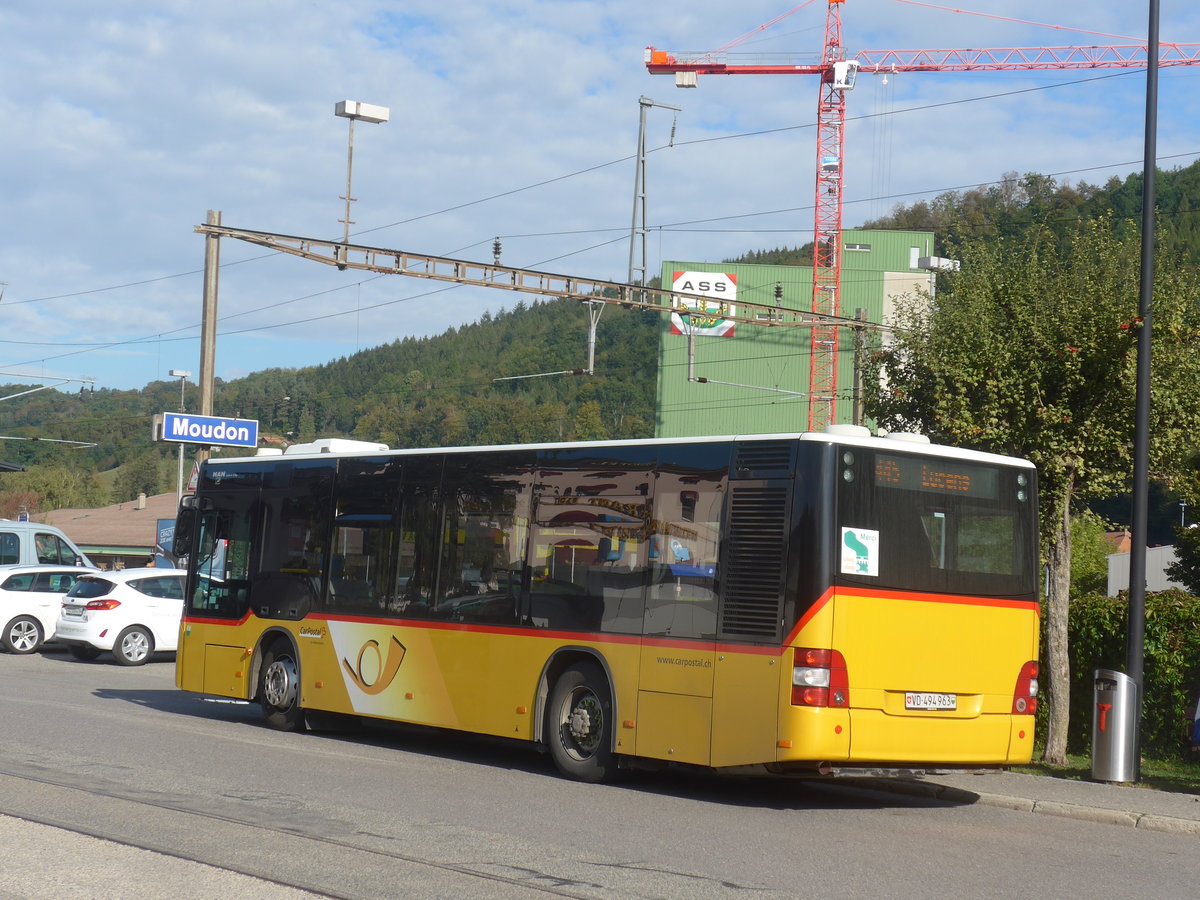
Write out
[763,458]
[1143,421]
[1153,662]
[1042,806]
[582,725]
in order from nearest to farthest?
[763,458], [1042,806], [582,725], [1143,421], [1153,662]

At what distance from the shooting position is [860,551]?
35.2ft

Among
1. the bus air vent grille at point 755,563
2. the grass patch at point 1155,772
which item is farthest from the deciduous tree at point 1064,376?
the bus air vent grille at point 755,563

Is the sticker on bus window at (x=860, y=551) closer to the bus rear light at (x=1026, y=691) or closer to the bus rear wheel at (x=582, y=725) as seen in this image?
the bus rear light at (x=1026, y=691)

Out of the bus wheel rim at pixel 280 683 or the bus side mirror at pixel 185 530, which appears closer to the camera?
the bus wheel rim at pixel 280 683

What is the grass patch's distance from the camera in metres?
12.7

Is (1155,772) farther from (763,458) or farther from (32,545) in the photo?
(32,545)

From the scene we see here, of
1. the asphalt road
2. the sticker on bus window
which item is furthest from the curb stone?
the sticker on bus window

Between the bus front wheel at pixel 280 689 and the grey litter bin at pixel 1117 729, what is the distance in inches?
324

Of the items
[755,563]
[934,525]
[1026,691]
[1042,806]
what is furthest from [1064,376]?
[755,563]

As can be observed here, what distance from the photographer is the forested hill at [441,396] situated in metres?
72.2

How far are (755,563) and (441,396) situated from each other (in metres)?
64.2

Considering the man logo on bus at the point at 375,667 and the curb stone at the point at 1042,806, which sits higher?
the man logo on bus at the point at 375,667

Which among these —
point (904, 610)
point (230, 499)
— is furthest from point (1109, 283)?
point (230, 499)

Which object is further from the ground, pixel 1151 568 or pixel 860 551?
pixel 860 551
